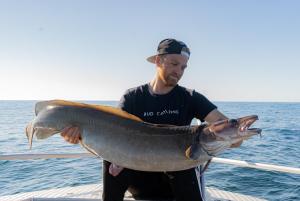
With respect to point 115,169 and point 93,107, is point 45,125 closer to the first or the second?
point 93,107

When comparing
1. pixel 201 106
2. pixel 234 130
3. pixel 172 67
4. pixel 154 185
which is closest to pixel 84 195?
pixel 154 185

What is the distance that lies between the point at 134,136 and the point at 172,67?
3.18 ft

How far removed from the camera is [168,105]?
14.2ft

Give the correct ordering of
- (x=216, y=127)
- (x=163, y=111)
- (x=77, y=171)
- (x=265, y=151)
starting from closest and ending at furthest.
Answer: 1. (x=216, y=127)
2. (x=163, y=111)
3. (x=77, y=171)
4. (x=265, y=151)

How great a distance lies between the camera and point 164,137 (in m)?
3.76

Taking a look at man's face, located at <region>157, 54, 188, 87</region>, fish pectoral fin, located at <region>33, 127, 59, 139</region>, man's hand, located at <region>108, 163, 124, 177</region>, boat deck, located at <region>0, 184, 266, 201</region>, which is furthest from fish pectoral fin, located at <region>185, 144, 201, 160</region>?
boat deck, located at <region>0, 184, 266, 201</region>

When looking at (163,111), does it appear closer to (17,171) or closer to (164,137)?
(164,137)

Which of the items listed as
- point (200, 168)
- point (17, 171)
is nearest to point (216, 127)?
point (200, 168)

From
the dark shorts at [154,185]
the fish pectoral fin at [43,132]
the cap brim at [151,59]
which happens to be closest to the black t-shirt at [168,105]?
the cap brim at [151,59]

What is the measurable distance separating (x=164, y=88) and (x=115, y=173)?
3.75ft

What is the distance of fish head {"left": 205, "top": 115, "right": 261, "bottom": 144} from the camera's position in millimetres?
3342

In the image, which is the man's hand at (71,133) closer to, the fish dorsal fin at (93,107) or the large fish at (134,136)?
the large fish at (134,136)

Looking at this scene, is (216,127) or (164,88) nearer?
(216,127)

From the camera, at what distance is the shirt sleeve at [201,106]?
436cm
